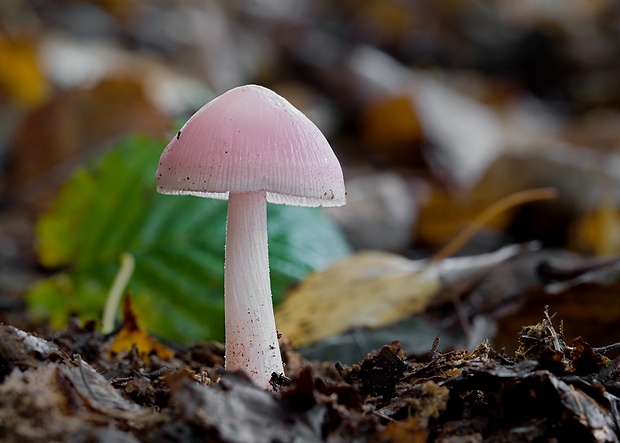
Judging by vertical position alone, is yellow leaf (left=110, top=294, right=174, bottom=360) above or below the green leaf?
below

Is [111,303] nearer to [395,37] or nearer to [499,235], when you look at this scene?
Result: [499,235]

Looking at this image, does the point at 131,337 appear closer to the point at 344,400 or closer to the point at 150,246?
the point at 150,246

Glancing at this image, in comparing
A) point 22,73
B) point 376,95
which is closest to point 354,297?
point 22,73

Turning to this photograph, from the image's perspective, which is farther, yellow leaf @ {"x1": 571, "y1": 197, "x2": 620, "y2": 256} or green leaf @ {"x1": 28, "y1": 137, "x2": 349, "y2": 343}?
yellow leaf @ {"x1": 571, "y1": 197, "x2": 620, "y2": 256}

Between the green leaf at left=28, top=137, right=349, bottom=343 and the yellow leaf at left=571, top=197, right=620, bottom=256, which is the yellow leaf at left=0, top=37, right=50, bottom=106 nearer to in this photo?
the green leaf at left=28, top=137, right=349, bottom=343

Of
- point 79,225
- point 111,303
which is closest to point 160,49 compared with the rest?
point 79,225

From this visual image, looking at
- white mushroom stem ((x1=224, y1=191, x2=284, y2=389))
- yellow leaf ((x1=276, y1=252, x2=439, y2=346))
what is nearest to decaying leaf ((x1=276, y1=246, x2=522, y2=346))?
yellow leaf ((x1=276, y1=252, x2=439, y2=346))
